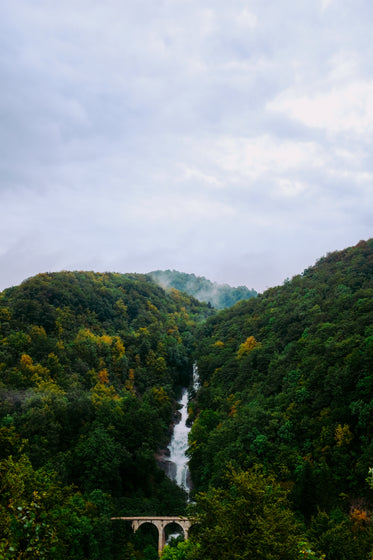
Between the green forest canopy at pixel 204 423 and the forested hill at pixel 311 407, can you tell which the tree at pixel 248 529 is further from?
the forested hill at pixel 311 407

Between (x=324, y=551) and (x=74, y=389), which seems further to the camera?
(x=74, y=389)

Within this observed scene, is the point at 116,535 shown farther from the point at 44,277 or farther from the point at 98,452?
the point at 44,277

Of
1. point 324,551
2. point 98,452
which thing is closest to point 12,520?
point 324,551

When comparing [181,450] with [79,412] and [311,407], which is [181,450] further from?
[311,407]

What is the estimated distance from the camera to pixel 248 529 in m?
18.1

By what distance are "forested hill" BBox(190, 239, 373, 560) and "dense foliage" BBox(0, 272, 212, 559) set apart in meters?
8.42

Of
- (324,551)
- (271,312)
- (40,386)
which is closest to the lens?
(324,551)

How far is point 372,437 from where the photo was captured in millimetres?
30781

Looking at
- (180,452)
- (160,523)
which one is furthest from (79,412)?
(180,452)

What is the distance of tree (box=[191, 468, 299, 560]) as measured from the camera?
627 inches

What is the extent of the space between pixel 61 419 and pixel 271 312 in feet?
137

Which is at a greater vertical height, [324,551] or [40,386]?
[40,386]

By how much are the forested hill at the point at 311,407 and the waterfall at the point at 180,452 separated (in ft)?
14.3

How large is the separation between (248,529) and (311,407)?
22.2 metres
